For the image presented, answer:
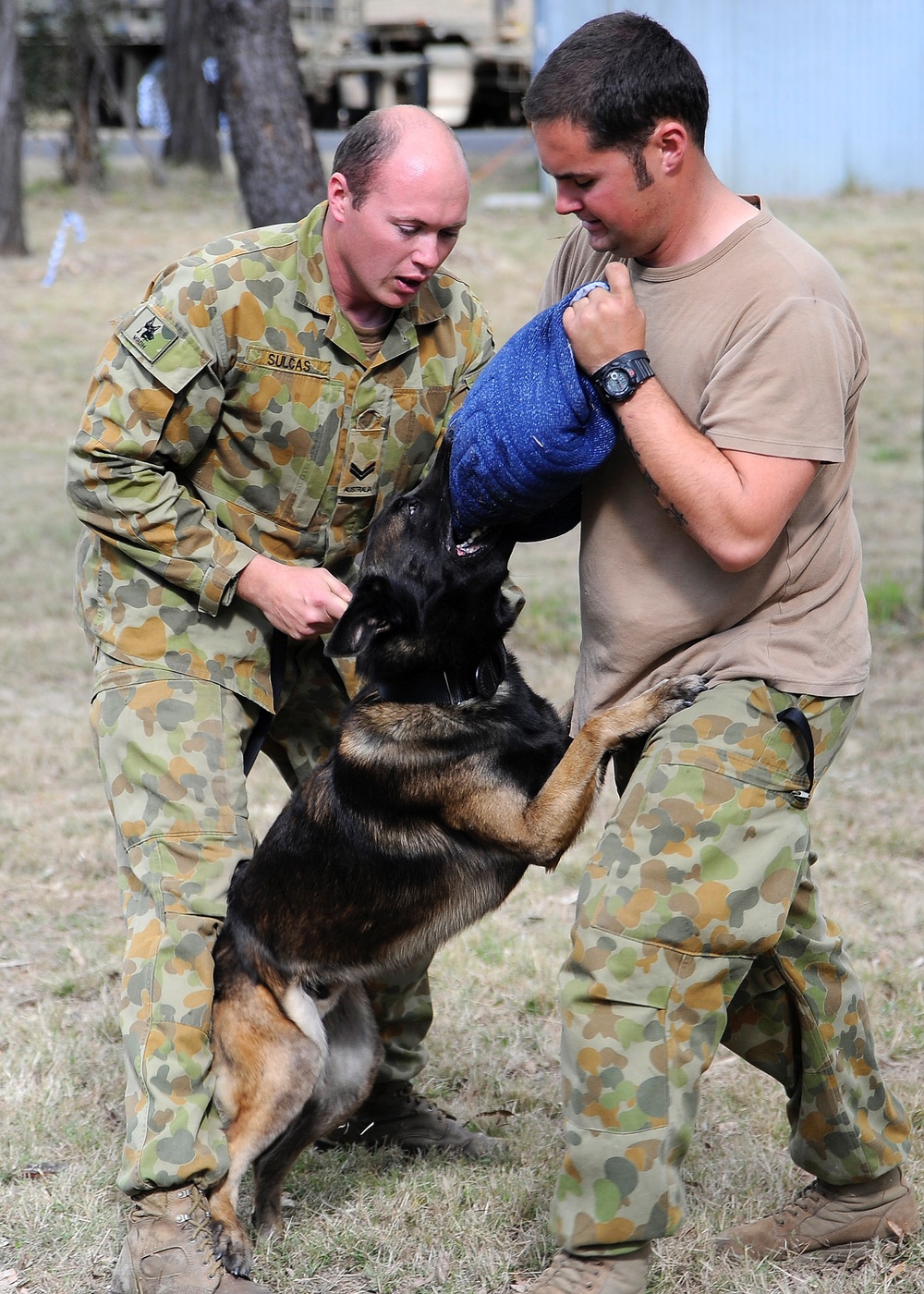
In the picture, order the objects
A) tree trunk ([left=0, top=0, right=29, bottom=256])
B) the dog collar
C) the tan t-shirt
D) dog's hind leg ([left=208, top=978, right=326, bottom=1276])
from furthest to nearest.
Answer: tree trunk ([left=0, top=0, right=29, bottom=256]), the dog collar, dog's hind leg ([left=208, top=978, right=326, bottom=1276]), the tan t-shirt

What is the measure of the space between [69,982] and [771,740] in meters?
2.88

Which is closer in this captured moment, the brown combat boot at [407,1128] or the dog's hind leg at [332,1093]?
the dog's hind leg at [332,1093]

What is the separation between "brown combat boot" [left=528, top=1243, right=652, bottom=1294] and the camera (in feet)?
8.46

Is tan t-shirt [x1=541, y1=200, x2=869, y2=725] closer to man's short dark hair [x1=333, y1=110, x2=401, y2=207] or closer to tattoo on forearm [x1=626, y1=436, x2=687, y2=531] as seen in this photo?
tattoo on forearm [x1=626, y1=436, x2=687, y2=531]

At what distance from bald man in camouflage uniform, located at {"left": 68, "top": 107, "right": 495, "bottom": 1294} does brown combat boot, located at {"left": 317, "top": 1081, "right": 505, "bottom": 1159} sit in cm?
79

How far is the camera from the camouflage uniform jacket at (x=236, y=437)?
313 cm

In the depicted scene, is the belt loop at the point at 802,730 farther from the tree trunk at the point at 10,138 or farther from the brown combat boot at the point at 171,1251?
the tree trunk at the point at 10,138

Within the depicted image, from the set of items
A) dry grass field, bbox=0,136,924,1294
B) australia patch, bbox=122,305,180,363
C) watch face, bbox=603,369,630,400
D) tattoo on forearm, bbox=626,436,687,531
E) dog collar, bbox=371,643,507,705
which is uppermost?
watch face, bbox=603,369,630,400

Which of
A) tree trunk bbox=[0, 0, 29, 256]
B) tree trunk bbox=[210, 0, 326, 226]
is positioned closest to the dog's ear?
tree trunk bbox=[210, 0, 326, 226]

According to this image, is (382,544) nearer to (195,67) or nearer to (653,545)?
(653,545)

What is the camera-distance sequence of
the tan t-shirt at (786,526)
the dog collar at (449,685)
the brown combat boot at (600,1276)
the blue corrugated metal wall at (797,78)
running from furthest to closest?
1. the blue corrugated metal wall at (797,78)
2. the dog collar at (449,685)
3. the brown combat boot at (600,1276)
4. the tan t-shirt at (786,526)

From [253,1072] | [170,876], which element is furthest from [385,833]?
[253,1072]

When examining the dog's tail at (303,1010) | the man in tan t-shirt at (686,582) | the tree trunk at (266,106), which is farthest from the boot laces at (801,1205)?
the tree trunk at (266,106)

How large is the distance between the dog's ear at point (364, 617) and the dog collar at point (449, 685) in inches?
6.2
